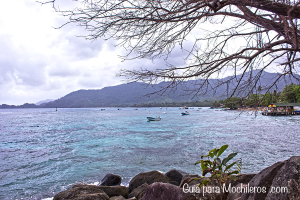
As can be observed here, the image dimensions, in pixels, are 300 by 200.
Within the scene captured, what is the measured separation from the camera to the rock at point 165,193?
349 cm

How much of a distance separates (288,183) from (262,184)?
0.47 metres

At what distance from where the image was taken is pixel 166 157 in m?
14.2

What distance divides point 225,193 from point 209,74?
7.74ft

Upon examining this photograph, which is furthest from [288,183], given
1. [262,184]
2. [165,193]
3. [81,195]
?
[81,195]

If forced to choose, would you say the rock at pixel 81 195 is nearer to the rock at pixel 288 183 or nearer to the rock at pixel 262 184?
the rock at pixel 262 184

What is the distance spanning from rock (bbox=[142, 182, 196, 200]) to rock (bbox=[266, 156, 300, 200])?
4.61 ft

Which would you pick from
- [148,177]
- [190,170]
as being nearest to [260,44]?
[148,177]

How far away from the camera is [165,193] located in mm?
3584

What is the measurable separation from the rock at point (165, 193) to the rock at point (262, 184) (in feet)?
3.26

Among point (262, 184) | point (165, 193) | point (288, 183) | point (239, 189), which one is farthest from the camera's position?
point (165, 193)

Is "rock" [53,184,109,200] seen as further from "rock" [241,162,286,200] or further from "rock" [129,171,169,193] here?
"rock" [241,162,286,200]

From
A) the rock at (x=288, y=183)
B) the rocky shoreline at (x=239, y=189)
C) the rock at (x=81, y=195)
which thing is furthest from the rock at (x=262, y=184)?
the rock at (x=81, y=195)

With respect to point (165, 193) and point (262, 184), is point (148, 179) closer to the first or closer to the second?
point (165, 193)

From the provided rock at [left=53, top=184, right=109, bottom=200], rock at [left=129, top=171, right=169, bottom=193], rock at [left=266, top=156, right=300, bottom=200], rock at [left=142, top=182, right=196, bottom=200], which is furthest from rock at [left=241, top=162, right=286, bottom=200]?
rock at [left=129, top=171, right=169, bottom=193]
